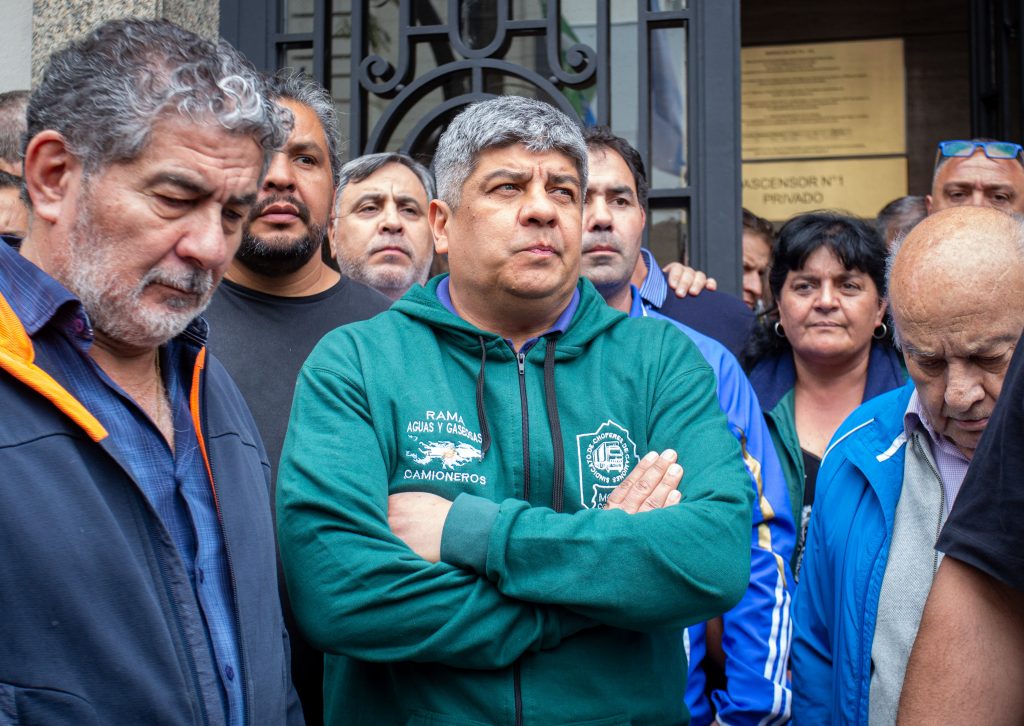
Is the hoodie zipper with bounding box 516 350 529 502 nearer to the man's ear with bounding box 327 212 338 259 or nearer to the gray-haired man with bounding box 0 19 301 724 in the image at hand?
the gray-haired man with bounding box 0 19 301 724

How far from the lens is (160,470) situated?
1752 millimetres

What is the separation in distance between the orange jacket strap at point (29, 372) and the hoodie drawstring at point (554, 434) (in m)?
0.94

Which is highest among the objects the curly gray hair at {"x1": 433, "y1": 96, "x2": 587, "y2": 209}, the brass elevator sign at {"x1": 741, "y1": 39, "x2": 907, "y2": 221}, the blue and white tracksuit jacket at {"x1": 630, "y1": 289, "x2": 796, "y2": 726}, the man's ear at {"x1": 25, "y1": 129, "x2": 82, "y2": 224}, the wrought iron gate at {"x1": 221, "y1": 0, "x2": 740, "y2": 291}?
the brass elevator sign at {"x1": 741, "y1": 39, "x2": 907, "y2": 221}

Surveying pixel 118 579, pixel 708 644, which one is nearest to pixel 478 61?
pixel 708 644

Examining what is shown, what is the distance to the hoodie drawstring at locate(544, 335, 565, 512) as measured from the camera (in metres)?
2.18

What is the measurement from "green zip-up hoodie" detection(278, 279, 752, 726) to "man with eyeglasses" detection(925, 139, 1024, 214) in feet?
7.51

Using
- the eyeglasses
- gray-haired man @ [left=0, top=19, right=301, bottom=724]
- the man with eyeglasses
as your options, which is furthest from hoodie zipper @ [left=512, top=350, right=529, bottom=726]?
the eyeglasses

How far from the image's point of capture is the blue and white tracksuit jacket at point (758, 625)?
8.58ft

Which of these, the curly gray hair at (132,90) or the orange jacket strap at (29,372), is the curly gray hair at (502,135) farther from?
the orange jacket strap at (29,372)

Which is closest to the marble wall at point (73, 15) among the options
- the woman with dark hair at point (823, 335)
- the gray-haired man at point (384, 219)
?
the gray-haired man at point (384, 219)

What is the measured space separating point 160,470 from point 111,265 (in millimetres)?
342

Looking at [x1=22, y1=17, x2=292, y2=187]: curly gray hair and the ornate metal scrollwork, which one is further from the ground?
the ornate metal scrollwork

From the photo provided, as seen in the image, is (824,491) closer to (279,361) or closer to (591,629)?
(591,629)

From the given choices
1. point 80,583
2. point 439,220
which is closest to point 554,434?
point 439,220
